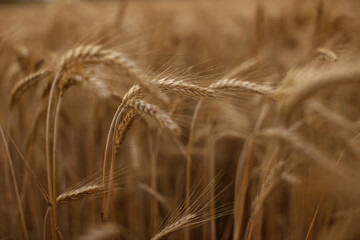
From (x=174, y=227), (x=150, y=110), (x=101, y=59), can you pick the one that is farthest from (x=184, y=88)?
(x=174, y=227)

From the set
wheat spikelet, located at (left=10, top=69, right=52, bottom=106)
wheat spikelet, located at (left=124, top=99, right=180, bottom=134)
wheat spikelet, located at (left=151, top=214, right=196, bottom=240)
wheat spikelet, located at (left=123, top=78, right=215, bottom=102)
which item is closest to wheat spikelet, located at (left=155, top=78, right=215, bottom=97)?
wheat spikelet, located at (left=123, top=78, right=215, bottom=102)

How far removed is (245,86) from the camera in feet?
3.08

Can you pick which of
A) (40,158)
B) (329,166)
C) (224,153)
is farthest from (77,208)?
(329,166)

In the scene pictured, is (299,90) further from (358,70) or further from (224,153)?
(224,153)

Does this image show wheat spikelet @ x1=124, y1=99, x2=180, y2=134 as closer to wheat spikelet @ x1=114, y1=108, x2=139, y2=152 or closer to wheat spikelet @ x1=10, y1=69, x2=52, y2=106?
wheat spikelet @ x1=114, y1=108, x2=139, y2=152

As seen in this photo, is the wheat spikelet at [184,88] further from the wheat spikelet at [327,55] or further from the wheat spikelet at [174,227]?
the wheat spikelet at [327,55]

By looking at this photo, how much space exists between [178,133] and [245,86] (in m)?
0.33

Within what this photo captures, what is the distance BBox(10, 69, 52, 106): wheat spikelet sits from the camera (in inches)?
43.3

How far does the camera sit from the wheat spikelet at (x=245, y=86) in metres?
0.90

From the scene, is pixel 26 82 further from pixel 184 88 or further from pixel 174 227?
pixel 174 227

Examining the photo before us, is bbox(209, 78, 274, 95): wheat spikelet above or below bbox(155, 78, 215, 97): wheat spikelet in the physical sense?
above

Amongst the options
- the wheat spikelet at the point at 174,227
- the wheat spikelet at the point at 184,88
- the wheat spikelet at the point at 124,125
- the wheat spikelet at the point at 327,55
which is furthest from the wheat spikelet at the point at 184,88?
the wheat spikelet at the point at 327,55

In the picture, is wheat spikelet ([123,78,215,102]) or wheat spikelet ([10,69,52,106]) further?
wheat spikelet ([10,69,52,106])

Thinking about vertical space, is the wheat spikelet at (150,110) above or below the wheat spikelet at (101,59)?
below
